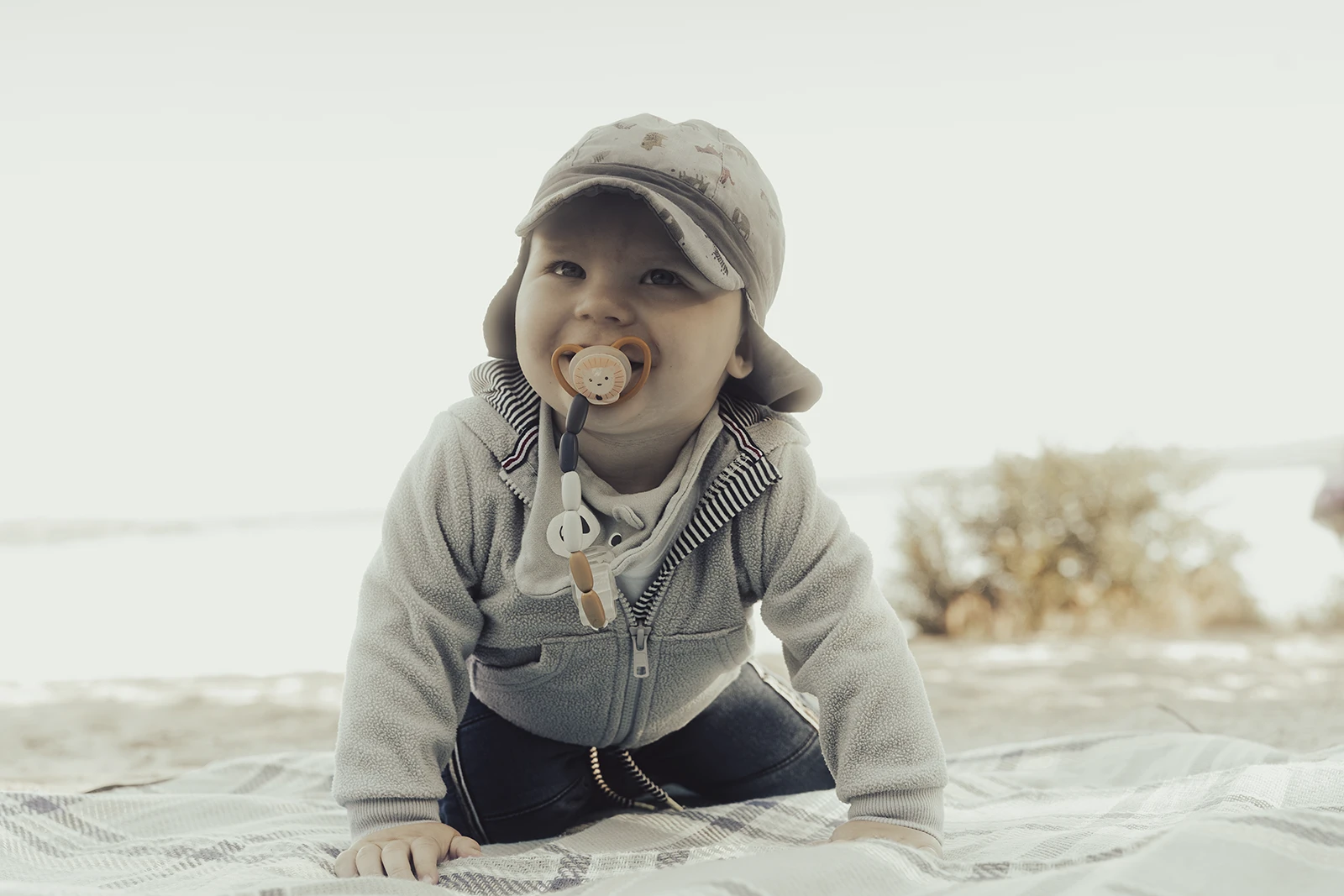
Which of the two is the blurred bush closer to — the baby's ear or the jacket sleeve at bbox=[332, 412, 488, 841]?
the baby's ear

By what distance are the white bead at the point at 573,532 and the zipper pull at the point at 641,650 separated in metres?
0.13

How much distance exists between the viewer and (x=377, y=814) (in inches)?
34.3

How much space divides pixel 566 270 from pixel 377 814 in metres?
0.49

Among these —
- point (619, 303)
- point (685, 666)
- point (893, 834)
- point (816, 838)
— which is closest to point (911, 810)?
point (893, 834)

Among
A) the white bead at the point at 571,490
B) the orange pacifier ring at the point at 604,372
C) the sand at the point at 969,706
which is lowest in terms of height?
the sand at the point at 969,706

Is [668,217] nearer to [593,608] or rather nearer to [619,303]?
[619,303]

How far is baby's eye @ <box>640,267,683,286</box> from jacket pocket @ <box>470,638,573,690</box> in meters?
0.35

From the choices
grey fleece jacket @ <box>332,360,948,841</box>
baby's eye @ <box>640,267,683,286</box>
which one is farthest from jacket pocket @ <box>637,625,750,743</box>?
baby's eye @ <box>640,267,683,286</box>

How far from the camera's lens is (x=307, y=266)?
10.3 metres

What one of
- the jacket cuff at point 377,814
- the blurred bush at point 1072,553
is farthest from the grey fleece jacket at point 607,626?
the blurred bush at point 1072,553

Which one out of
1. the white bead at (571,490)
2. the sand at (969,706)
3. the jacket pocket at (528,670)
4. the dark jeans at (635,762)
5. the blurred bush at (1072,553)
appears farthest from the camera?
the blurred bush at (1072,553)

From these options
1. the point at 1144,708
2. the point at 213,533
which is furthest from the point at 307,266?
the point at 1144,708

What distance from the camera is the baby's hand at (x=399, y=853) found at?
2.68 ft

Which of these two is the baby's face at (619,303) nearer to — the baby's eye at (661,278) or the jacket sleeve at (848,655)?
the baby's eye at (661,278)
